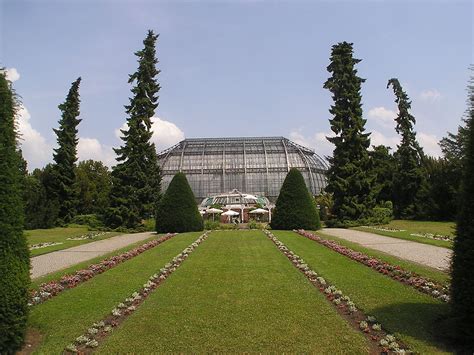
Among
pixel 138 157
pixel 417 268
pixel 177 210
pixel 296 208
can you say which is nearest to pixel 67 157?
pixel 138 157

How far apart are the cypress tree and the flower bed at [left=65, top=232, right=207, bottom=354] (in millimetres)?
770

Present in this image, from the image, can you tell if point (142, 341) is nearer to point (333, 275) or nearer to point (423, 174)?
point (333, 275)

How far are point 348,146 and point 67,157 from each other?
1016 inches

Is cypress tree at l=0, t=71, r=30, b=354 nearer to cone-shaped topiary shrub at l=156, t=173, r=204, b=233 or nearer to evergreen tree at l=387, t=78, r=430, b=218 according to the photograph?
cone-shaped topiary shrub at l=156, t=173, r=204, b=233

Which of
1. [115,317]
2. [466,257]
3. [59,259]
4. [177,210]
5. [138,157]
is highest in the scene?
[138,157]

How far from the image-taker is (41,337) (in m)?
6.12

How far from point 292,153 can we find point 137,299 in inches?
2171

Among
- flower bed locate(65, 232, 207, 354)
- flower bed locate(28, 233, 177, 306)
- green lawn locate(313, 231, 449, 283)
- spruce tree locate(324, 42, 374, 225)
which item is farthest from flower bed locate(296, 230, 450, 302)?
spruce tree locate(324, 42, 374, 225)

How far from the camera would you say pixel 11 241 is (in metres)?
5.74

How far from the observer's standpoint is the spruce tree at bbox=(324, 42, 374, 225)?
108 feet

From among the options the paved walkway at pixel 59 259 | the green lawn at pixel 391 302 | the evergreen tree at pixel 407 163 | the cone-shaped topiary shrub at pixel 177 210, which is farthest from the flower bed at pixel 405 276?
the evergreen tree at pixel 407 163

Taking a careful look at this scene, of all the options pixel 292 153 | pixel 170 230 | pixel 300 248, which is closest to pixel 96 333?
pixel 300 248

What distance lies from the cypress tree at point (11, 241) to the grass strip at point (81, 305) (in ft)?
1.60

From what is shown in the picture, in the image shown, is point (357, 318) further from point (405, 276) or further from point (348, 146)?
point (348, 146)
